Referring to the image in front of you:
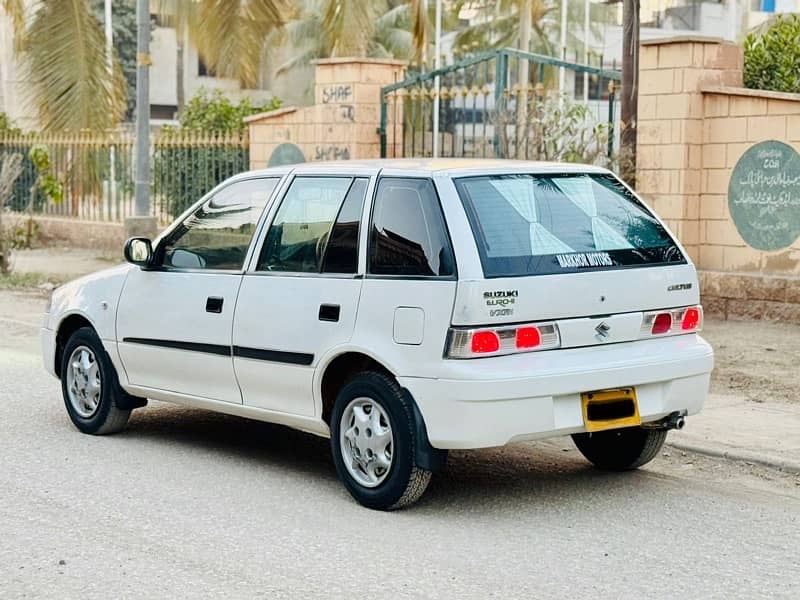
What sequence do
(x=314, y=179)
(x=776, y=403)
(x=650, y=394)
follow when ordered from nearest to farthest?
(x=650, y=394)
(x=314, y=179)
(x=776, y=403)

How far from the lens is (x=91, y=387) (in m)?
8.50

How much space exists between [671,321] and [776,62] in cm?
845

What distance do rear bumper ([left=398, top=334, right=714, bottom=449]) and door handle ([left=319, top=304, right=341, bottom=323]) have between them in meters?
0.61

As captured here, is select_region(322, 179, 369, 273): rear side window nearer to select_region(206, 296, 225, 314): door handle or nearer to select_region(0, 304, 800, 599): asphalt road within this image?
select_region(206, 296, 225, 314): door handle

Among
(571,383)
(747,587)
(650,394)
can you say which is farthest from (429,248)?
(747,587)

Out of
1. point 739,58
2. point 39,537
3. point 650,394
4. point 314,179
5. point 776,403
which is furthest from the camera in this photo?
point 739,58

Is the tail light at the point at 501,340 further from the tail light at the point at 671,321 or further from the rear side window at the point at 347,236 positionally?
the rear side window at the point at 347,236

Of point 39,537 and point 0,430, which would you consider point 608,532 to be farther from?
point 0,430

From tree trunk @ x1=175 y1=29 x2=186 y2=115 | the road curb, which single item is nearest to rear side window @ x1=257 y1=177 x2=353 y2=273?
the road curb

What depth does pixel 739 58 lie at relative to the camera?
1375 centimetres

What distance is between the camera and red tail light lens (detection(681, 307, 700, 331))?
702 centimetres

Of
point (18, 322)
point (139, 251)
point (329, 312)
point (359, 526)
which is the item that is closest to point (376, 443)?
point (359, 526)

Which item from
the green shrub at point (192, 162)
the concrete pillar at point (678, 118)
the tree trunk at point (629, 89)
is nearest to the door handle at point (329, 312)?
the tree trunk at point (629, 89)

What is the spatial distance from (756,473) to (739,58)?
23.6ft
